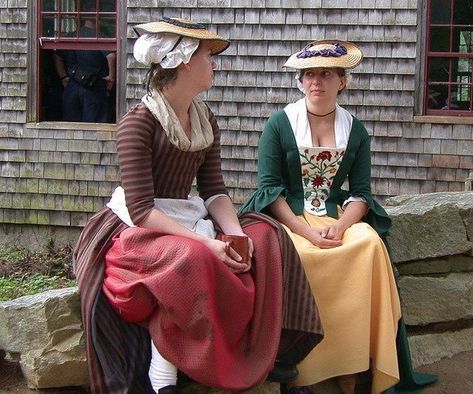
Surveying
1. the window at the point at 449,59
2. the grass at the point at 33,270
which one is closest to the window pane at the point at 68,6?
the grass at the point at 33,270

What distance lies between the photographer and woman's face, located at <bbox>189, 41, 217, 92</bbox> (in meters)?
3.29

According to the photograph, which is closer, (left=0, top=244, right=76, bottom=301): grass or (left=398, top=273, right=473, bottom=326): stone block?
(left=398, top=273, right=473, bottom=326): stone block

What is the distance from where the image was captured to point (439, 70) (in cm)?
774

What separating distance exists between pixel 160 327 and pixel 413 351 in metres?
1.76

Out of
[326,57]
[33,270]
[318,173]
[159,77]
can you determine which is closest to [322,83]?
[326,57]

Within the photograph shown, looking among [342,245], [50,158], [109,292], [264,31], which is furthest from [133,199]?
[50,158]

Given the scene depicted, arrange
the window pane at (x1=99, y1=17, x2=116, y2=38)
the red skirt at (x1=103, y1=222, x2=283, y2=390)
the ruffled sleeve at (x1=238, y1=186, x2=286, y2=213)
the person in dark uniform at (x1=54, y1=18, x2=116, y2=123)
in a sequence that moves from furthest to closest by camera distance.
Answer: the person in dark uniform at (x1=54, y1=18, x2=116, y2=123) → the window pane at (x1=99, y1=17, x2=116, y2=38) → the ruffled sleeve at (x1=238, y1=186, x2=286, y2=213) → the red skirt at (x1=103, y1=222, x2=283, y2=390)

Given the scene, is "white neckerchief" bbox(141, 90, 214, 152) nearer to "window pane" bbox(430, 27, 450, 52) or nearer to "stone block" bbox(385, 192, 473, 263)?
"stone block" bbox(385, 192, 473, 263)

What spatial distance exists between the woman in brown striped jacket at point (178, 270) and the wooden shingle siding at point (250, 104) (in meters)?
4.36

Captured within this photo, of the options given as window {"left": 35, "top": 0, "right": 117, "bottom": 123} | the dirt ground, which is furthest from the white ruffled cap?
window {"left": 35, "top": 0, "right": 117, "bottom": 123}

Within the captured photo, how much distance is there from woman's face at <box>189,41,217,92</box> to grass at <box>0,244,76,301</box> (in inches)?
137

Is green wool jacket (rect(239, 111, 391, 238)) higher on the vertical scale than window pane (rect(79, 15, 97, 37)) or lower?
lower

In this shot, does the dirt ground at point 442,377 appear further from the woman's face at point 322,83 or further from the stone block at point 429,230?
the woman's face at point 322,83

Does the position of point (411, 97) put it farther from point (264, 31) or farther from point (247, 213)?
point (247, 213)
